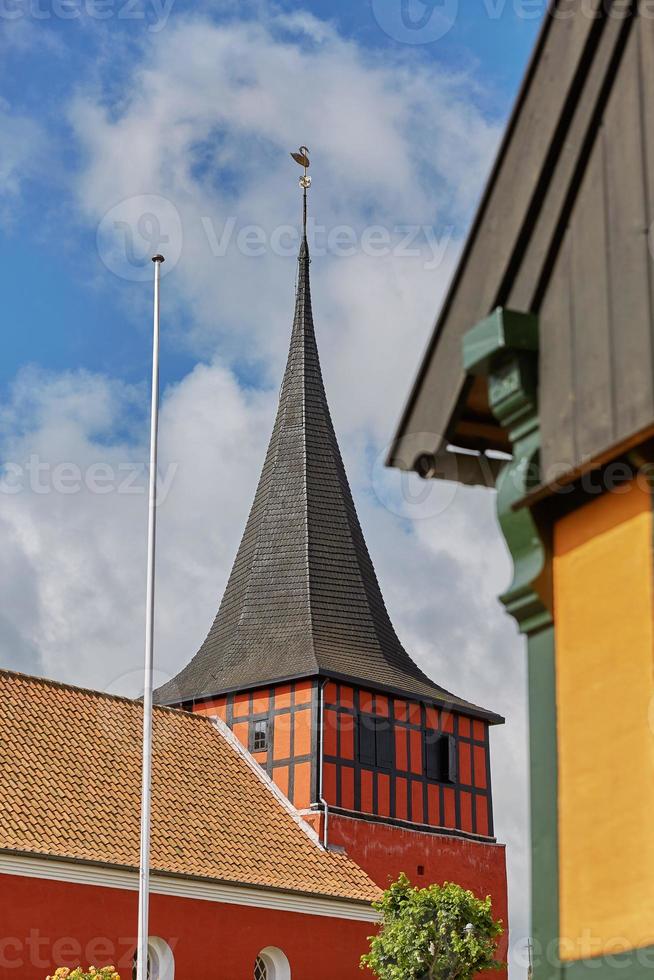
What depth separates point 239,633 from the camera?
31.7 m

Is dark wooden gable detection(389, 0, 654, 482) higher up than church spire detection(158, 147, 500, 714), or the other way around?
church spire detection(158, 147, 500, 714)

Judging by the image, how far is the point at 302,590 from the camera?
3166 cm

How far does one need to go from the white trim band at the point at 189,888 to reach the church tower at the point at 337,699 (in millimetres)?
1913

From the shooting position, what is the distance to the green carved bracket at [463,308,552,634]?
5.32 meters

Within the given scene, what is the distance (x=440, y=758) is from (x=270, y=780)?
12.7 feet

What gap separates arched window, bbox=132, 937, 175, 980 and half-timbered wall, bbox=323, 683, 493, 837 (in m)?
5.73

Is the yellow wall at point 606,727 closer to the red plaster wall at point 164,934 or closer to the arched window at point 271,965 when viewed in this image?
the red plaster wall at point 164,934

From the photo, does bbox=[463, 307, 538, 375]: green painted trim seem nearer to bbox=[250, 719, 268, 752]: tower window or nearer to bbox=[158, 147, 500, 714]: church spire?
bbox=[158, 147, 500, 714]: church spire

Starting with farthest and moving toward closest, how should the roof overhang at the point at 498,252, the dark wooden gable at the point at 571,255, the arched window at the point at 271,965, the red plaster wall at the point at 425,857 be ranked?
the red plaster wall at the point at 425,857 → the arched window at the point at 271,965 → the roof overhang at the point at 498,252 → the dark wooden gable at the point at 571,255

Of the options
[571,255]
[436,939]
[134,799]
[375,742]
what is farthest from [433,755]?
[571,255]

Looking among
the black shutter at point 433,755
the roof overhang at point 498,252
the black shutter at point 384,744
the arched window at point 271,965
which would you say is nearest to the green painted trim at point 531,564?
the roof overhang at point 498,252

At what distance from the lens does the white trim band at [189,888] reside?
21.2m

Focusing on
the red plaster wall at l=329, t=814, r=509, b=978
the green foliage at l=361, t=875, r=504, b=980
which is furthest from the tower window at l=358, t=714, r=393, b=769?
the green foliage at l=361, t=875, r=504, b=980

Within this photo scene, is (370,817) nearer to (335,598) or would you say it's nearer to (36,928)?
(335,598)
